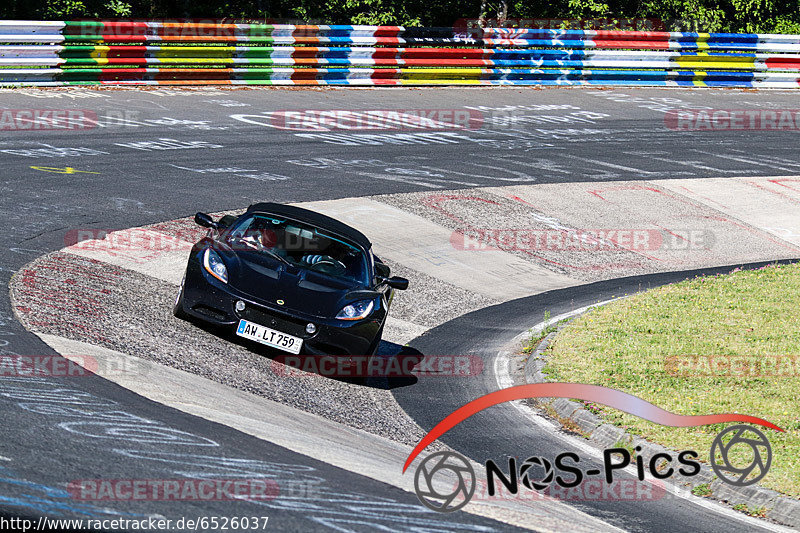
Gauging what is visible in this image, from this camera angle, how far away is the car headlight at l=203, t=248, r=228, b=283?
9.53 m

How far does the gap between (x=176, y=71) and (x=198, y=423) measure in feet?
57.7

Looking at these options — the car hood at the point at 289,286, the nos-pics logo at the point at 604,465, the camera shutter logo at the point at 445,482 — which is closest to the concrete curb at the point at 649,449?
the nos-pics logo at the point at 604,465

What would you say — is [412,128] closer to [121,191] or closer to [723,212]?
[723,212]

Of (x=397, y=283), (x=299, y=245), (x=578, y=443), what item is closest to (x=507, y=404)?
(x=578, y=443)

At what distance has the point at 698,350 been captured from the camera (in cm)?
→ 1101

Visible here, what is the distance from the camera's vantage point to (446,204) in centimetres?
1708

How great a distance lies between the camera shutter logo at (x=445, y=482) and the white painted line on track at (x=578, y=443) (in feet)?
4.67

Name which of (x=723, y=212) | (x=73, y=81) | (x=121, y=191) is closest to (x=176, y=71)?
(x=73, y=81)

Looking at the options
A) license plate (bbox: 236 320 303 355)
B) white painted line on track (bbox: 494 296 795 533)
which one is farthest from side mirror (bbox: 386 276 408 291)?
white painted line on track (bbox: 494 296 795 533)

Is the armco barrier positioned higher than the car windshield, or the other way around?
the armco barrier

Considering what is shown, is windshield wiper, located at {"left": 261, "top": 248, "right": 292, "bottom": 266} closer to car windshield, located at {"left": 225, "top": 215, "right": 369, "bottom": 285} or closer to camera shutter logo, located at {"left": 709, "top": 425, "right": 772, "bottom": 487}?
car windshield, located at {"left": 225, "top": 215, "right": 369, "bottom": 285}

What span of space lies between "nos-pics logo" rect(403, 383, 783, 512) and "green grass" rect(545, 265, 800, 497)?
0.38 feet

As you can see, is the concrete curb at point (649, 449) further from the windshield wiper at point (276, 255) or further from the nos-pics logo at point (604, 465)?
the windshield wiper at point (276, 255)

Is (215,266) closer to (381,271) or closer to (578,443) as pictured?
(381,271)
